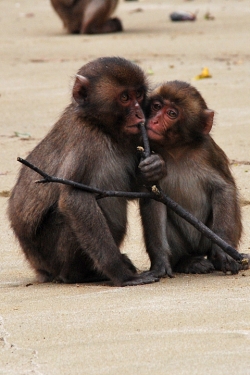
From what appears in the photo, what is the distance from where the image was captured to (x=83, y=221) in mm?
5691

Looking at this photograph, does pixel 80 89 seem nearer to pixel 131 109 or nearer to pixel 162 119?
pixel 131 109

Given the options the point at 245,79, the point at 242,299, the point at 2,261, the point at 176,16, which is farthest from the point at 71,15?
the point at 242,299

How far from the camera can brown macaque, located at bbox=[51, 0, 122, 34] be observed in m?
19.1

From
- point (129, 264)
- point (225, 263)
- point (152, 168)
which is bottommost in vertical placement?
point (129, 264)

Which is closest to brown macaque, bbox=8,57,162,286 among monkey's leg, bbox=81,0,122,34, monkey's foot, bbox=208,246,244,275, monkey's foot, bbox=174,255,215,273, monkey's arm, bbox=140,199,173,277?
monkey's arm, bbox=140,199,173,277

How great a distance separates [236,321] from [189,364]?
0.65 meters

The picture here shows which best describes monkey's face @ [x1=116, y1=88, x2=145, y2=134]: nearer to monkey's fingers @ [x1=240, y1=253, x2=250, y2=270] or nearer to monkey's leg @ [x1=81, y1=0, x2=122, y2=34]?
monkey's fingers @ [x1=240, y1=253, x2=250, y2=270]

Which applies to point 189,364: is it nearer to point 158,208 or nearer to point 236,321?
point 236,321

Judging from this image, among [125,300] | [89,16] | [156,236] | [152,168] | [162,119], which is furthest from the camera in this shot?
[89,16]

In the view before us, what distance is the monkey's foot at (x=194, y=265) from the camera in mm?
6043

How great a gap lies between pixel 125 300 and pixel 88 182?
912 mm

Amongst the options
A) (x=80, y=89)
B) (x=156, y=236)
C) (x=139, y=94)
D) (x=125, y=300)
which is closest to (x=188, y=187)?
(x=156, y=236)

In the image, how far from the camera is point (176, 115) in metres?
5.92

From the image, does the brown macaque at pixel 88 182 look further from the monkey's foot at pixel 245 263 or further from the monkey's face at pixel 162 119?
the monkey's foot at pixel 245 263
